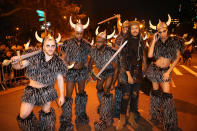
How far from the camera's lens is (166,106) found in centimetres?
326

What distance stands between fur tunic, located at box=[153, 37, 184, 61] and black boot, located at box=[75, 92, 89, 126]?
6.28ft

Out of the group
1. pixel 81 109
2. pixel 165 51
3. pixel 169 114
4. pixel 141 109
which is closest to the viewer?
pixel 169 114

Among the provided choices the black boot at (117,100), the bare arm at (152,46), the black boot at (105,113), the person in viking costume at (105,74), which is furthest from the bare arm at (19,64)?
the bare arm at (152,46)

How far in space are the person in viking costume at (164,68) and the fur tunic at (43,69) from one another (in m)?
1.94

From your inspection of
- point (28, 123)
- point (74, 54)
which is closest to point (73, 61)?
point (74, 54)

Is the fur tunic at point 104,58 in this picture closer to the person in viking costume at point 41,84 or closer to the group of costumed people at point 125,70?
the group of costumed people at point 125,70

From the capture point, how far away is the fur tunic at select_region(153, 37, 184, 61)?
10.8 feet

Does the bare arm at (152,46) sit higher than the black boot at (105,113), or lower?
higher

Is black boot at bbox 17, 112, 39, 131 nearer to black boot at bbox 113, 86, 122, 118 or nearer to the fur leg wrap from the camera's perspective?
black boot at bbox 113, 86, 122, 118

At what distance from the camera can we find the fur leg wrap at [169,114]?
3219 millimetres

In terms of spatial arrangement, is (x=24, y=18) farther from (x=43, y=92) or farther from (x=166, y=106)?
(x=166, y=106)

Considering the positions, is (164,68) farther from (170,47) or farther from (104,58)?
(104,58)

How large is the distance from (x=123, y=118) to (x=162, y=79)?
1171 mm

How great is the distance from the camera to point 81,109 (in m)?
3.79
